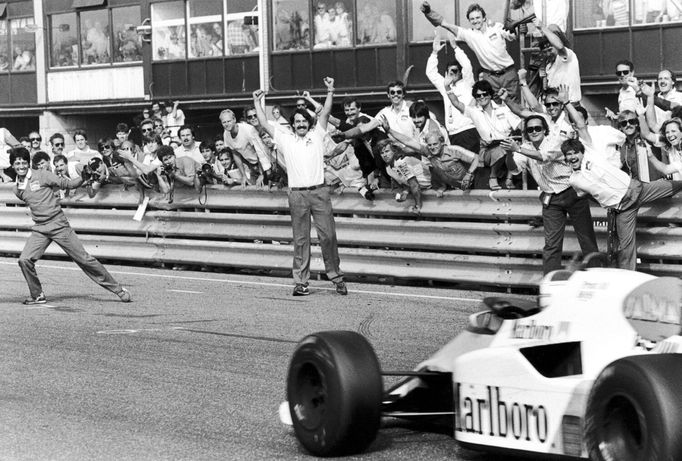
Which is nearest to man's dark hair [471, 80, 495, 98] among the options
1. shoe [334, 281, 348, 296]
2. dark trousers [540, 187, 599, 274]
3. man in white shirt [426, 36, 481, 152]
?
man in white shirt [426, 36, 481, 152]

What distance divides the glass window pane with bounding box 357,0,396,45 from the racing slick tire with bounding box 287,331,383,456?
845 inches

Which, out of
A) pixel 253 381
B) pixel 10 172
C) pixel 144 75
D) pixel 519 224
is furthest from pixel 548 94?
pixel 144 75

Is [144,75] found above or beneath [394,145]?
above

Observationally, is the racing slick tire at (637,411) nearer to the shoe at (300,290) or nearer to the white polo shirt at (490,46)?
the shoe at (300,290)

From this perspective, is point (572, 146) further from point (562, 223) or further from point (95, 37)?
point (95, 37)

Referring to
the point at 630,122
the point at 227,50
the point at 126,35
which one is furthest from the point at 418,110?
the point at 126,35

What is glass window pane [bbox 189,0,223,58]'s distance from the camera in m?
31.0

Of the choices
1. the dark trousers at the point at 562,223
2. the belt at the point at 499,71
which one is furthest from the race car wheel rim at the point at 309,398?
the belt at the point at 499,71

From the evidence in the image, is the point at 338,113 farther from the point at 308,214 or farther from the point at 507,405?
the point at 507,405

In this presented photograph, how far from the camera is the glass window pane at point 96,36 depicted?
1356 inches

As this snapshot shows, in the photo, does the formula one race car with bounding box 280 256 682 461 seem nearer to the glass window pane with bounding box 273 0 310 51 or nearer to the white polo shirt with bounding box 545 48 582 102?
the white polo shirt with bounding box 545 48 582 102

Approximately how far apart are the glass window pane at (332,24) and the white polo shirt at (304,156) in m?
14.7

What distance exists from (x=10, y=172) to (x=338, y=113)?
1136cm

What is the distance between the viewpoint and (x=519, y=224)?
13.1 metres
